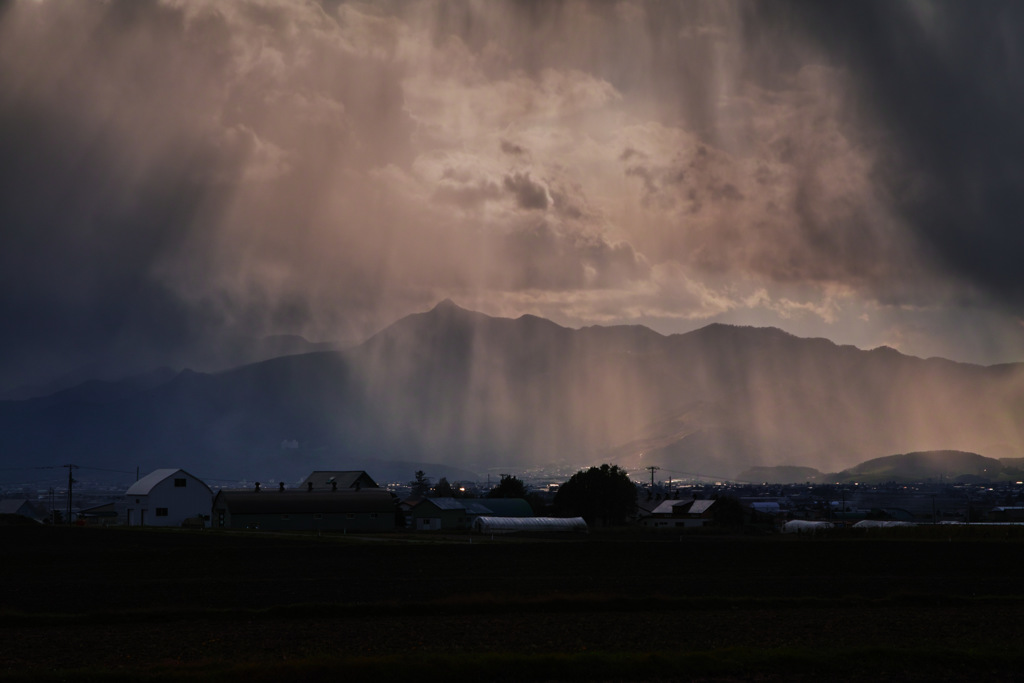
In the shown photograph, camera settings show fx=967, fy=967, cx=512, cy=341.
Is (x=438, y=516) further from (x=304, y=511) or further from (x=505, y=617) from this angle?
(x=505, y=617)

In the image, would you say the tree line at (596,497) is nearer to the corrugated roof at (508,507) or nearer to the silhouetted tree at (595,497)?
the silhouetted tree at (595,497)

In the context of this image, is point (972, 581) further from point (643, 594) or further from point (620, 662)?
point (620, 662)

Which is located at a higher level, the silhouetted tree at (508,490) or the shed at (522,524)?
the silhouetted tree at (508,490)


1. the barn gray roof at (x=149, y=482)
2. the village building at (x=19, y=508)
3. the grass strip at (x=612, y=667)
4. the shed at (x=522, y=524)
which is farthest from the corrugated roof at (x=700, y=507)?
the grass strip at (x=612, y=667)

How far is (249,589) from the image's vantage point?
138 feet

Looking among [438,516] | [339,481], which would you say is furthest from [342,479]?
[438,516]

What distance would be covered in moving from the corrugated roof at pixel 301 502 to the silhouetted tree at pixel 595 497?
94.8ft

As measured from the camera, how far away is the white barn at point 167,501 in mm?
124688

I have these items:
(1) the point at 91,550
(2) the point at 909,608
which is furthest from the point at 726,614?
(1) the point at 91,550

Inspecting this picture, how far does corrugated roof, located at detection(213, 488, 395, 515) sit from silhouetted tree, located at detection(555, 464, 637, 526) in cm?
2888

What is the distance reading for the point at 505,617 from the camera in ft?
114

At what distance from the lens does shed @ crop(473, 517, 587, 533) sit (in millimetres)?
114438

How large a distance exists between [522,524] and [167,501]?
46.8 meters

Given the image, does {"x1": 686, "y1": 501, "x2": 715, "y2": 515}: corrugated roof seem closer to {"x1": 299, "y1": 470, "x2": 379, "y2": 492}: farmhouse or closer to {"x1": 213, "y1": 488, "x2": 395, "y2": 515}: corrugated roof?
{"x1": 299, "y1": 470, "x2": 379, "y2": 492}: farmhouse
